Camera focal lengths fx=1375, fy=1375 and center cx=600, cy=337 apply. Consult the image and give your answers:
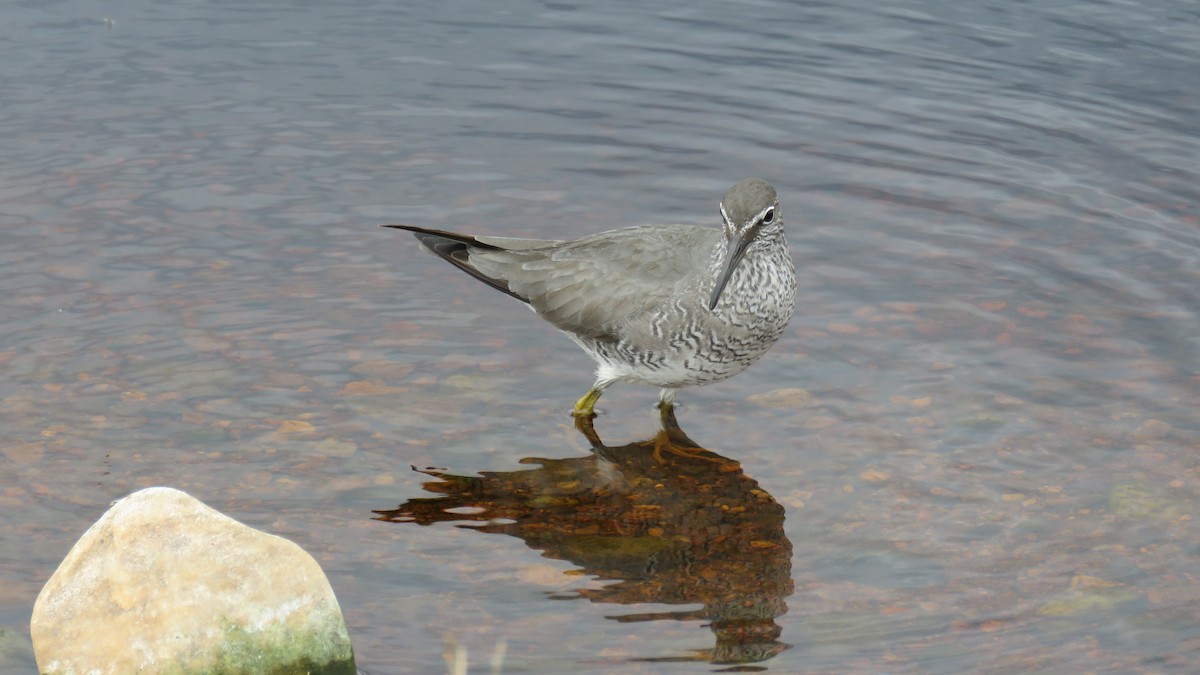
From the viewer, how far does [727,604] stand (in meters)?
7.79

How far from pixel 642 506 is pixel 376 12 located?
876cm

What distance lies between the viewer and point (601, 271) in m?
9.75

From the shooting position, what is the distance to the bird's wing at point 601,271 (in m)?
9.47

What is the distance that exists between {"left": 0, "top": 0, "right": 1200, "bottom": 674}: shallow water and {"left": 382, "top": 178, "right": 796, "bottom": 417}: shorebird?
0.58 metres

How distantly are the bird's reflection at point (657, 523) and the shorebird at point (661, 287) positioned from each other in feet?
2.04

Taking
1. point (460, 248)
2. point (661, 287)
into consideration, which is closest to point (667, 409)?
point (661, 287)

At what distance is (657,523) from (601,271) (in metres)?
1.98

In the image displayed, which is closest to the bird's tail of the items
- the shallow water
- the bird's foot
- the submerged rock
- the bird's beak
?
the shallow water

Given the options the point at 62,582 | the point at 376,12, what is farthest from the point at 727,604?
the point at 376,12

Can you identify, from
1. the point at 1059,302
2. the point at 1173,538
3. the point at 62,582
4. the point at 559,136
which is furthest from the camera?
the point at 559,136

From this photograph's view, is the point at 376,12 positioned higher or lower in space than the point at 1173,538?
higher

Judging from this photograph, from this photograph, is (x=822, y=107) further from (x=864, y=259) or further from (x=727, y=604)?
(x=727, y=604)

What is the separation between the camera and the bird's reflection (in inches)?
304

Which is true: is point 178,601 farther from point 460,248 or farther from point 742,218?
point 460,248
